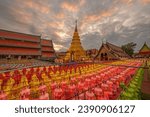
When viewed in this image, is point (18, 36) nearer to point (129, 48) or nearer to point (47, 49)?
point (47, 49)

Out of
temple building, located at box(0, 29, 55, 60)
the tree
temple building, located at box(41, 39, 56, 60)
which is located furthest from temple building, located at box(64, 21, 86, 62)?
the tree

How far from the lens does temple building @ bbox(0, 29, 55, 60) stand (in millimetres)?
24941

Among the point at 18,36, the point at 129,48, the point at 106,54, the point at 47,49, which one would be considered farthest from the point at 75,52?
the point at 129,48

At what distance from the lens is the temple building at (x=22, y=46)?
24941 millimetres

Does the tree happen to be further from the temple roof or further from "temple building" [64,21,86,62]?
the temple roof

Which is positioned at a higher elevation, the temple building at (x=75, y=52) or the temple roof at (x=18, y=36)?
the temple roof at (x=18, y=36)

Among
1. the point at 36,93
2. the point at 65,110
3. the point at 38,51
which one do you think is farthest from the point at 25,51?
the point at 65,110

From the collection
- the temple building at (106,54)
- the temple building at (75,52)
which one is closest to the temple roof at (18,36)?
the temple building at (75,52)

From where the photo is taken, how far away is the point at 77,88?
18.4 ft

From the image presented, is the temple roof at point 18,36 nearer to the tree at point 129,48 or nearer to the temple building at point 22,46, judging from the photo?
the temple building at point 22,46

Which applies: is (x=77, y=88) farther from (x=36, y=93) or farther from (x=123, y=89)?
(x=123, y=89)

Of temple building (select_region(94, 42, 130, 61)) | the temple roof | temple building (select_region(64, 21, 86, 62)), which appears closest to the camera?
the temple roof

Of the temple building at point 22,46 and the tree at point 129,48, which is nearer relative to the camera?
the temple building at point 22,46

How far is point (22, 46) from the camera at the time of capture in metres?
28.0
